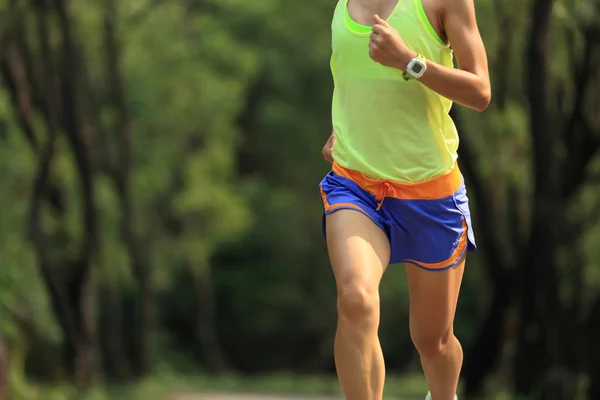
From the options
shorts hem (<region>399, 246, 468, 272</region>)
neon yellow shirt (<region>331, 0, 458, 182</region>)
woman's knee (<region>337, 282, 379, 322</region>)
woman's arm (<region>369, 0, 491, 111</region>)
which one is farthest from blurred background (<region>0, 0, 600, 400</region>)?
woman's arm (<region>369, 0, 491, 111</region>)

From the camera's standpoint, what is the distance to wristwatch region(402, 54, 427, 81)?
4547 millimetres

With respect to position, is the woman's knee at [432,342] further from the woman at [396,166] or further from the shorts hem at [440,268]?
the shorts hem at [440,268]

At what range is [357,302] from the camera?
4496 mm

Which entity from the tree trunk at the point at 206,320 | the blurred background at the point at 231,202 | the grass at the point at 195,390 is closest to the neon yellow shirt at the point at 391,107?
the blurred background at the point at 231,202

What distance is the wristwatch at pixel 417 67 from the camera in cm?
455

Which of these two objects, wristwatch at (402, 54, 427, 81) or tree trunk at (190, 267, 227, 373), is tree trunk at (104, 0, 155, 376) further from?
wristwatch at (402, 54, 427, 81)

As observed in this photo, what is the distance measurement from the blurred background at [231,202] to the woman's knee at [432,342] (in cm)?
570

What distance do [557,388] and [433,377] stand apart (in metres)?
9.04

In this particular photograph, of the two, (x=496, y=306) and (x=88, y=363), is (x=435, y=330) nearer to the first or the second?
(x=496, y=306)

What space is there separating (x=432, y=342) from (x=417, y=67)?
44.3 inches

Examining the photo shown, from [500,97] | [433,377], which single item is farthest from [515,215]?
[433,377]

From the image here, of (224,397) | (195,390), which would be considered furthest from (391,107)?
(195,390)

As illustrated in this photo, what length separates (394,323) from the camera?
41500 mm

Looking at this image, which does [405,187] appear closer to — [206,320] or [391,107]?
[391,107]
